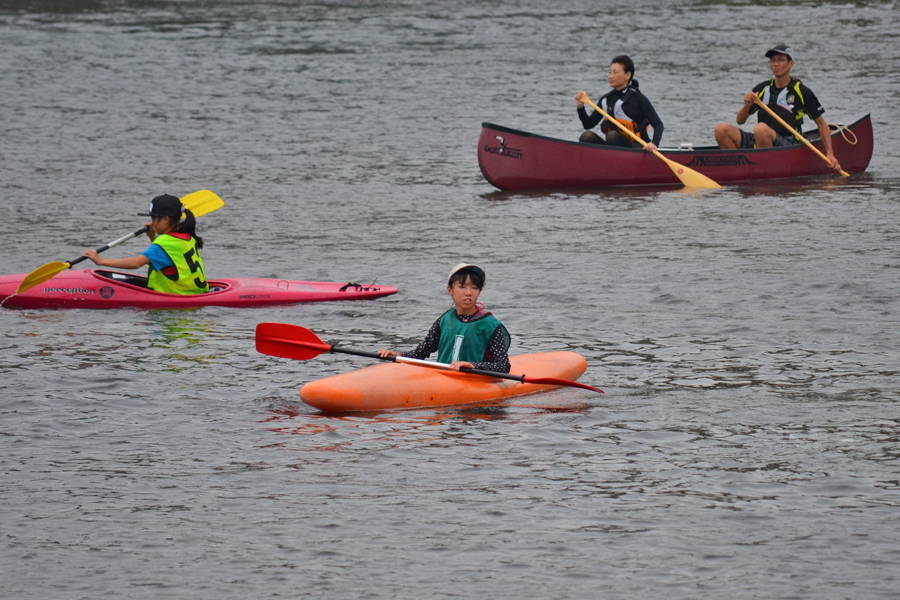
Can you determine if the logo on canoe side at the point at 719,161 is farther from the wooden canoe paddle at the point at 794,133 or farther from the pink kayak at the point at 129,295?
the pink kayak at the point at 129,295

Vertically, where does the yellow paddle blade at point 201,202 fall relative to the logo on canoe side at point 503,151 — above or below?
below

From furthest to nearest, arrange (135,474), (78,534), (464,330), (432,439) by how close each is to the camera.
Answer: (464,330)
(432,439)
(135,474)
(78,534)

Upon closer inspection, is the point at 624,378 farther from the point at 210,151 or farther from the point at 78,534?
the point at 210,151

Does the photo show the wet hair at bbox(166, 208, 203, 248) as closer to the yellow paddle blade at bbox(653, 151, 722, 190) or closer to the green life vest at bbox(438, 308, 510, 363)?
the green life vest at bbox(438, 308, 510, 363)

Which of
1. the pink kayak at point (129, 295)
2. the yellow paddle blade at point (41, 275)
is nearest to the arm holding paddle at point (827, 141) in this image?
the pink kayak at point (129, 295)

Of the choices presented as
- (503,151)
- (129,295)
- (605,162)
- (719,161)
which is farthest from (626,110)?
(129,295)

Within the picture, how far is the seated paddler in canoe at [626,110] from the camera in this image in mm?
14008

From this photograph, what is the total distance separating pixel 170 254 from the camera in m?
9.70

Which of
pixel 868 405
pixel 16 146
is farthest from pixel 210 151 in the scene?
pixel 868 405

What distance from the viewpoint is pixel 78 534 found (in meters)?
5.58

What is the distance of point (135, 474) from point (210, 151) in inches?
478

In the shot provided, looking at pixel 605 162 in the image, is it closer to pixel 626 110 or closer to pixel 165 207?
pixel 626 110

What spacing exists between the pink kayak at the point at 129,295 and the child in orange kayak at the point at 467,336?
262cm

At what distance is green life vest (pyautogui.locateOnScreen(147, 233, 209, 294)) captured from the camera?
9.68m
